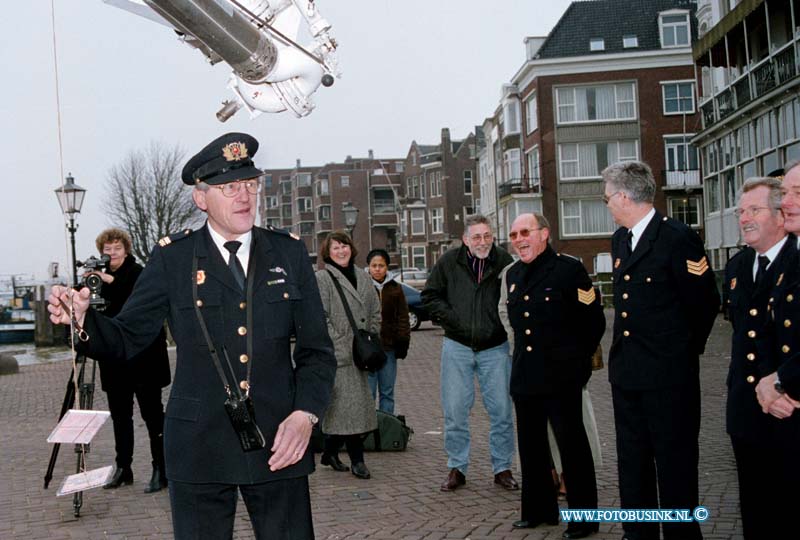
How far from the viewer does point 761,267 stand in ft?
14.7

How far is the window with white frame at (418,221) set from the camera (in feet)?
268

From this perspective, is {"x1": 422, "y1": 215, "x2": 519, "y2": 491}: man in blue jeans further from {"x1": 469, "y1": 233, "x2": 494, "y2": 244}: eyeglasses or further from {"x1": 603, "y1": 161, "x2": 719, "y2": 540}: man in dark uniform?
{"x1": 603, "y1": 161, "x2": 719, "y2": 540}: man in dark uniform

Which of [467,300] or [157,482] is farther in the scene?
[157,482]

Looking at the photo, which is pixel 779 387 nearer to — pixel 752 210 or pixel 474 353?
pixel 752 210

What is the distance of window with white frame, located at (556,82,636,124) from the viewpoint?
156 feet

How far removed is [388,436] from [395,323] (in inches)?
54.8

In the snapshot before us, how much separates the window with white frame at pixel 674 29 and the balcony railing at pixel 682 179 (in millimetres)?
6642

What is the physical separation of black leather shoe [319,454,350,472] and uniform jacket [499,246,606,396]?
8.43ft

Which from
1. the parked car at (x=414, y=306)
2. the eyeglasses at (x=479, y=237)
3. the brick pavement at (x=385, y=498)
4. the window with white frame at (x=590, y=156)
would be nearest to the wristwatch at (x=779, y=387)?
the brick pavement at (x=385, y=498)

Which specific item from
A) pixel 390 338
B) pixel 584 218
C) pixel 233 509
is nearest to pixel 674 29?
pixel 584 218

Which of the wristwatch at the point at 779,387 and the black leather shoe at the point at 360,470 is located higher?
the wristwatch at the point at 779,387

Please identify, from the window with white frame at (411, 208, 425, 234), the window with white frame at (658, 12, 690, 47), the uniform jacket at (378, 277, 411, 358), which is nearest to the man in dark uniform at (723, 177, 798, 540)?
the uniform jacket at (378, 277, 411, 358)

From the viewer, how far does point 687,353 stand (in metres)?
4.96

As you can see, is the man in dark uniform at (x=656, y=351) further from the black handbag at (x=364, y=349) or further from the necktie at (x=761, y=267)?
the black handbag at (x=364, y=349)
